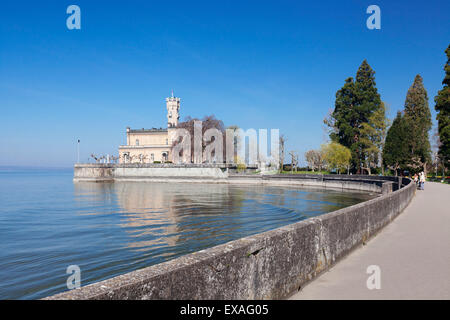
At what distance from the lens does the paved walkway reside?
531cm

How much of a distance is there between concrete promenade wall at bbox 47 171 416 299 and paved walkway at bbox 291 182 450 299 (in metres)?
0.34

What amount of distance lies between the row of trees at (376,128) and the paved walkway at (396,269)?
4903 cm

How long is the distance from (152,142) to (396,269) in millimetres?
118378

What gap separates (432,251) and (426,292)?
349cm

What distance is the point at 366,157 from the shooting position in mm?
65625

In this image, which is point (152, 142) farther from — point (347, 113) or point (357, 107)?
point (357, 107)

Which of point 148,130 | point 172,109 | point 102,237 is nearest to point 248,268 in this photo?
point 102,237

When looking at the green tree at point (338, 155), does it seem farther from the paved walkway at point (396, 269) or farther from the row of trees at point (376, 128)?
the paved walkway at point (396, 269)

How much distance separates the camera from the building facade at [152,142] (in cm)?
11562

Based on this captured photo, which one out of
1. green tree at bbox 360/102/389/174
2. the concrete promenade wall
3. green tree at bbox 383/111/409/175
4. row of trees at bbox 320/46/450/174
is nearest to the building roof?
row of trees at bbox 320/46/450/174

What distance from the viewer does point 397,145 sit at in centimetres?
5372

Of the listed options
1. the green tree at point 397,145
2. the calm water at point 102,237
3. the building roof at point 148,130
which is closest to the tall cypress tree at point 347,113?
the green tree at point 397,145

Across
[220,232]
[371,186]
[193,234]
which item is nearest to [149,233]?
[193,234]
